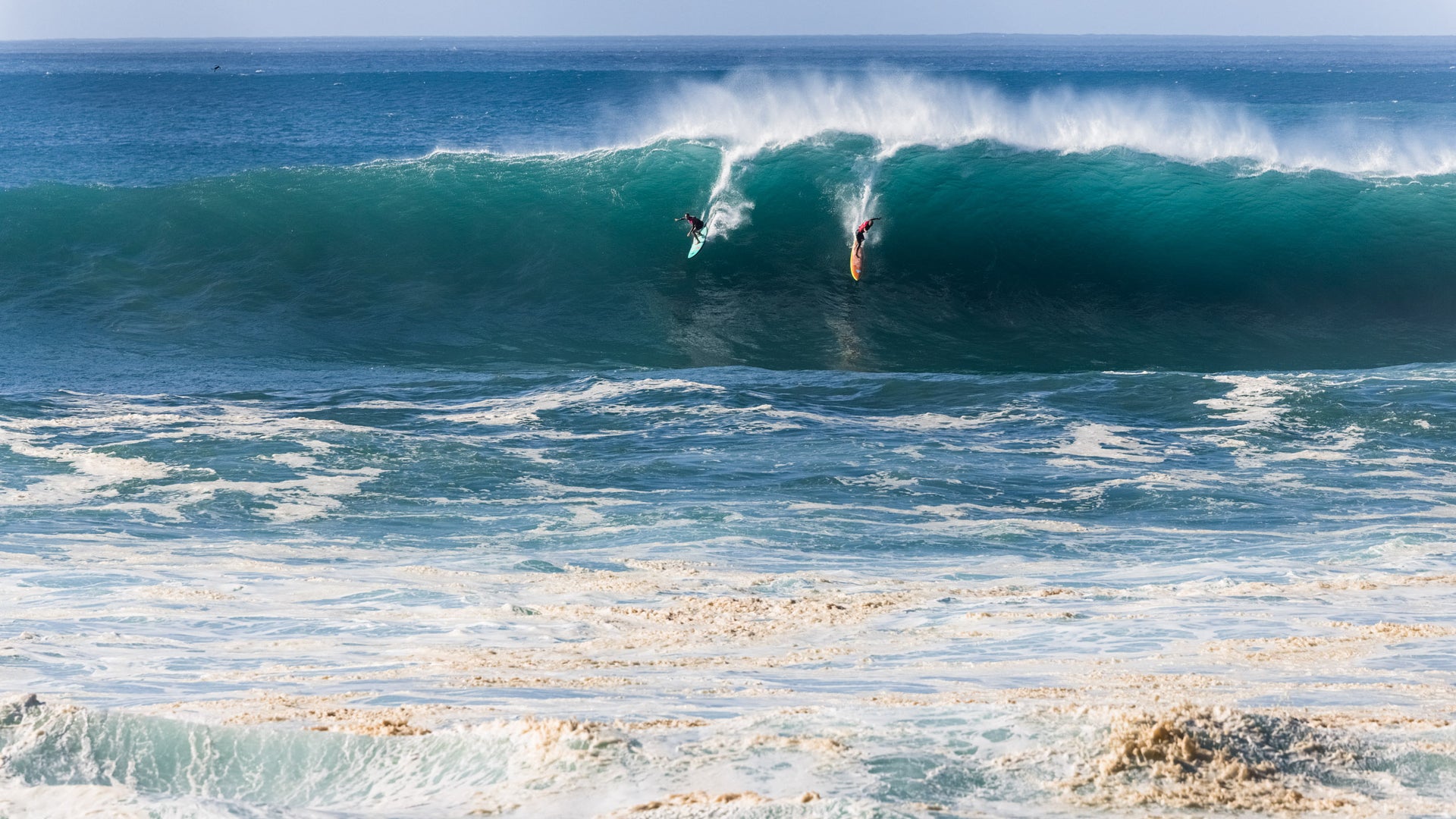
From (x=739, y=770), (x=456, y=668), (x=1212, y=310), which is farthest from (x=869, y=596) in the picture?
(x=1212, y=310)

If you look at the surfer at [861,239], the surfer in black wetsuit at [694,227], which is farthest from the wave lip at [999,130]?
the surfer at [861,239]

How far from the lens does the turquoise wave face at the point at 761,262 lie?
606 inches

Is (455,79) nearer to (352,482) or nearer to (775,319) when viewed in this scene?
(775,319)

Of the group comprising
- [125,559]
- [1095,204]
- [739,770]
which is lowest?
[125,559]

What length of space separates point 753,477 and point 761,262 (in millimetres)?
8779

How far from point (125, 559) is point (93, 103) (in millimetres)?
57002

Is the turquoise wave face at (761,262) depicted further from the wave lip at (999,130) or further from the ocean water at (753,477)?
the wave lip at (999,130)

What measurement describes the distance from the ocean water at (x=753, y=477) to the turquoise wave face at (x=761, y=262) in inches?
3.5

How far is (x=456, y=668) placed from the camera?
510cm

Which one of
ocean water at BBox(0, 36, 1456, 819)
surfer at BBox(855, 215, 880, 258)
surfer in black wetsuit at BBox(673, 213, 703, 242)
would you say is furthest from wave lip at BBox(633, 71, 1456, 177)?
surfer at BBox(855, 215, 880, 258)

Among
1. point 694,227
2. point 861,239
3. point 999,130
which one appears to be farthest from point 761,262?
point 999,130

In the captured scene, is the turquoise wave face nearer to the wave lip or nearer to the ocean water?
the ocean water

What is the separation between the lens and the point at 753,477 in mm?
9422

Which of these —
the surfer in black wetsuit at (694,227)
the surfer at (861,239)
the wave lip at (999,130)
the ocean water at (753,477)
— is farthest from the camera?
the wave lip at (999,130)
